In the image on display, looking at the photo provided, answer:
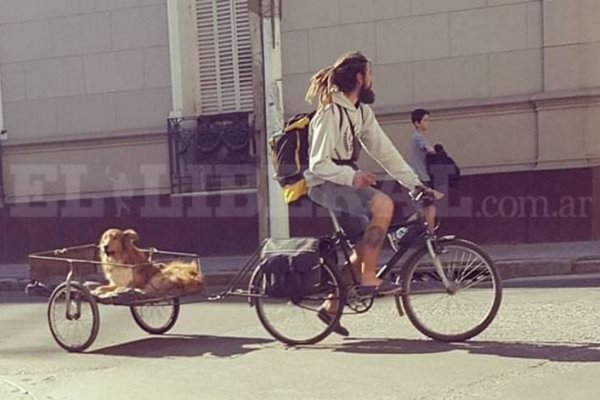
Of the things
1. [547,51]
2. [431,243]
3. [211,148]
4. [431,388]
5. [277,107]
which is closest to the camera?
[431,388]

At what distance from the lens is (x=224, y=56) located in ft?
41.6

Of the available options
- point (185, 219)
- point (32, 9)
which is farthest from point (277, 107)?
point (32, 9)

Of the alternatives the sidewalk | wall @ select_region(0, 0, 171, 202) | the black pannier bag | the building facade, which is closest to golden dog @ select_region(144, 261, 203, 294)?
the black pannier bag

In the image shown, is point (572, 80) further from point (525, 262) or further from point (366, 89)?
point (366, 89)

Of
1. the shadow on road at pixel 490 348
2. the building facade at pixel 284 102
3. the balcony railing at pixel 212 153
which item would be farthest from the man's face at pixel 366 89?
the balcony railing at pixel 212 153

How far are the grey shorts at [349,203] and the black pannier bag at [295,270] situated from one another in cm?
25

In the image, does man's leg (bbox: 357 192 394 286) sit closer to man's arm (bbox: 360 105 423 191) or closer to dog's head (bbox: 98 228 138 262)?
man's arm (bbox: 360 105 423 191)

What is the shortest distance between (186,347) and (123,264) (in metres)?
0.82

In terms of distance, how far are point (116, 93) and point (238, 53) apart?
6.56 feet

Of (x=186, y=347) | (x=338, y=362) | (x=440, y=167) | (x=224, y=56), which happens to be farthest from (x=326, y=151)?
(x=224, y=56)

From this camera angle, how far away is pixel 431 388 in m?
4.95

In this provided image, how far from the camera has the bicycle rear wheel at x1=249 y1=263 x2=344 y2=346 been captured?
19.7ft

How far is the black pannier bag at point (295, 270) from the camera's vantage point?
5.97m

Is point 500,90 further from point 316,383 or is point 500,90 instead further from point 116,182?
point 316,383
